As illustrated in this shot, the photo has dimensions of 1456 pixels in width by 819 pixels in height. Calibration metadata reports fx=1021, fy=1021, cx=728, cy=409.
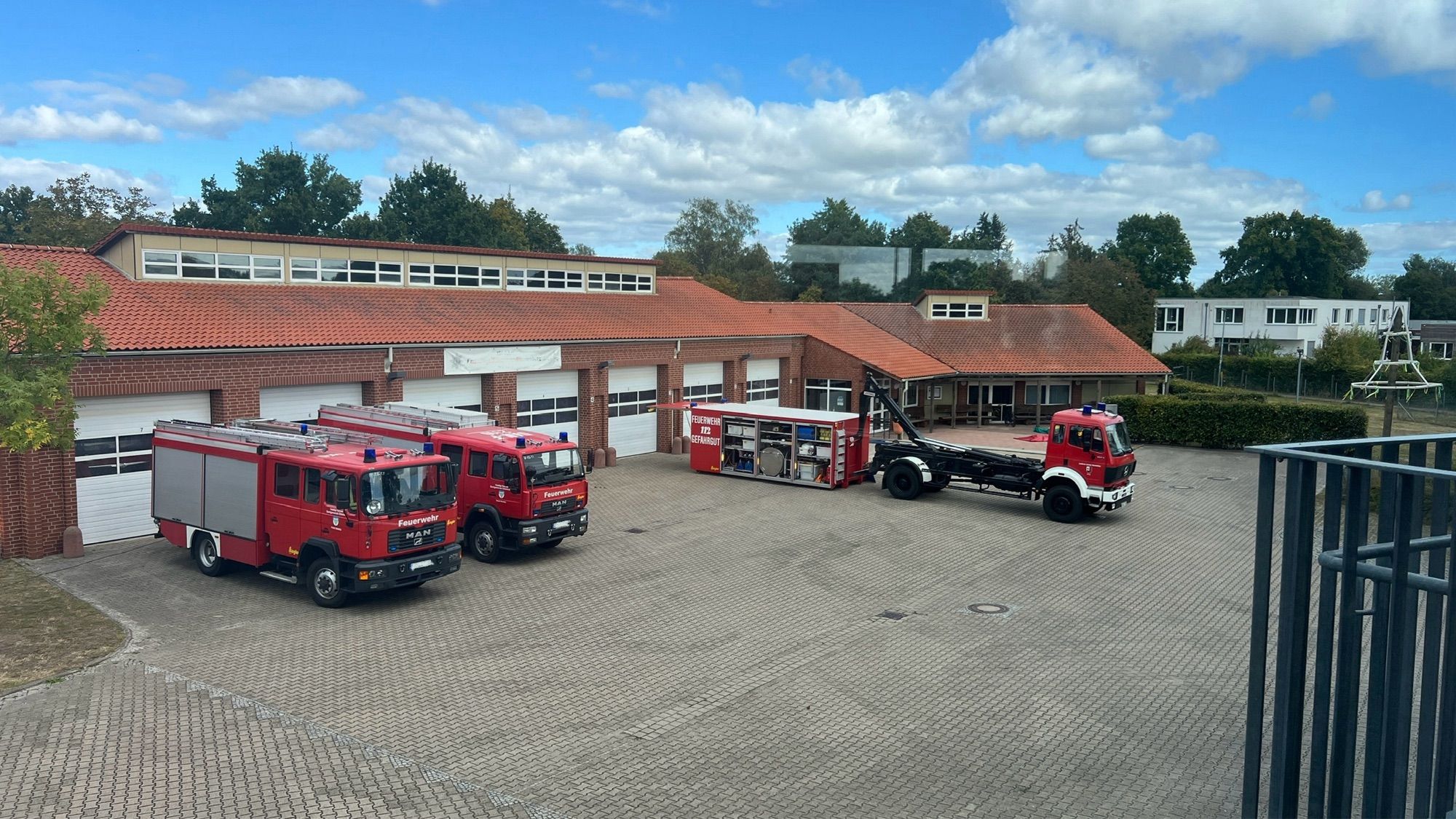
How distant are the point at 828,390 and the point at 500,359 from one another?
47.7ft

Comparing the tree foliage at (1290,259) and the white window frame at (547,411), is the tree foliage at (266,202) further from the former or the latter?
the tree foliage at (1290,259)

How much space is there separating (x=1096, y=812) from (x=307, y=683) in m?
8.78

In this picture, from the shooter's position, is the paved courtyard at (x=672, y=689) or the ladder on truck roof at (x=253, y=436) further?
the ladder on truck roof at (x=253, y=436)

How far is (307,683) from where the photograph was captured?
12.1m

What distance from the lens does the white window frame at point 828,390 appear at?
3706cm

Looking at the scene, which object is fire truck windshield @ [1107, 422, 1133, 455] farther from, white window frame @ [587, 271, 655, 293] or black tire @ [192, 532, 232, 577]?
white window frame @ [587, 271, 655, 293]

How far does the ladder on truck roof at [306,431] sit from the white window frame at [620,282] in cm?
1663

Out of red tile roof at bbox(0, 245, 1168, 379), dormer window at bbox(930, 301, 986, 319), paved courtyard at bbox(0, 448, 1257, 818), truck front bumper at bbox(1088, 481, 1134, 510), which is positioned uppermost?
dormer window at bbox(930, 301, 986, 319)

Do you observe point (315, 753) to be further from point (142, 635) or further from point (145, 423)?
point (145, 423)

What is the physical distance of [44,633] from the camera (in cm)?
1380

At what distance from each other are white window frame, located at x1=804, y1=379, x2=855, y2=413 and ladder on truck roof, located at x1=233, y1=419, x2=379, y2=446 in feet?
67.7

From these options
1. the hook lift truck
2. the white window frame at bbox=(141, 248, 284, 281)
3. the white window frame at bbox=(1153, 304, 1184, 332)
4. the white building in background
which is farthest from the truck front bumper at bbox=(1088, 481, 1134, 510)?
the white window frame at bbox=(1153, 304, 1184, 332)

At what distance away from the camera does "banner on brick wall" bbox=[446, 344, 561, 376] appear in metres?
25.9

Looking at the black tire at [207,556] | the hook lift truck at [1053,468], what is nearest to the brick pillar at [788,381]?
the hook lift truck at [1053,468]
